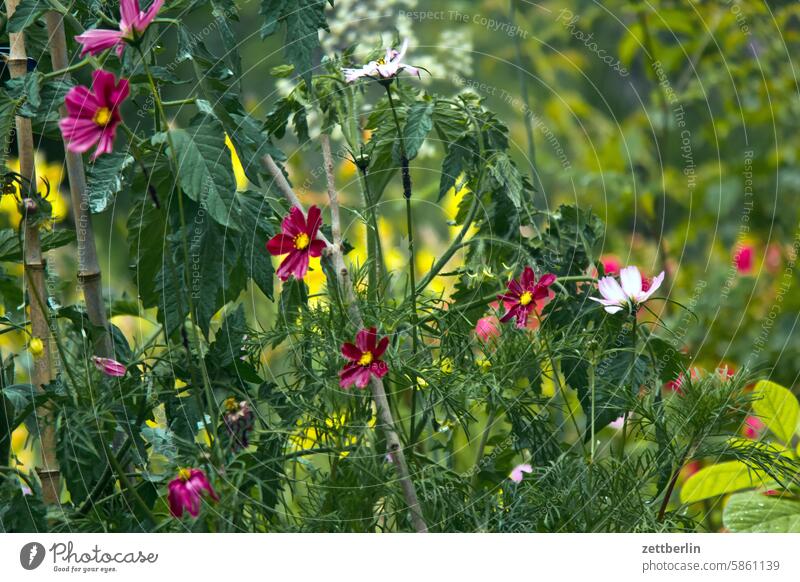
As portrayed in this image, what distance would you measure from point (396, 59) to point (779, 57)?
1.14m

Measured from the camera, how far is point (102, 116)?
582mm

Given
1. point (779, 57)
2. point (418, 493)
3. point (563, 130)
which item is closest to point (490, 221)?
point (418, 493)

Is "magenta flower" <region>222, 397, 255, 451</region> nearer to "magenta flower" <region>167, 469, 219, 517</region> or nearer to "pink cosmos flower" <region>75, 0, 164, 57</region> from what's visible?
"magenta flower" <region>167, 469, 219, 517</region>

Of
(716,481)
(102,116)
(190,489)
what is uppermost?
(102,116)

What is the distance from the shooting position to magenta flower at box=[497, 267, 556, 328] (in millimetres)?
667

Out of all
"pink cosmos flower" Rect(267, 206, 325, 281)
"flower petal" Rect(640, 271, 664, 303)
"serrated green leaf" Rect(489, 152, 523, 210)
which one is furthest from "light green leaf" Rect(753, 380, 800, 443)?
"pink cosmos flower" Rect(267, 206, 325, 281)

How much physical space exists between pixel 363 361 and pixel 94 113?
0.24m

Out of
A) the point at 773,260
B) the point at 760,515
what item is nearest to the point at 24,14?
the point at 760,515

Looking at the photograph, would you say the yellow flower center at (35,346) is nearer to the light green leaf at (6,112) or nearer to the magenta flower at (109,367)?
the magenta flower at (109,367)

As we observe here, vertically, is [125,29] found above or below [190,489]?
above

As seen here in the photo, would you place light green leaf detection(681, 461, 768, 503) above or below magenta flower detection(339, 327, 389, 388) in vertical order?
below

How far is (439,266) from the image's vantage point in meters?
0.69

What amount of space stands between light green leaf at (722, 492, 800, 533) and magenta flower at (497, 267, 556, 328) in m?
0.22
